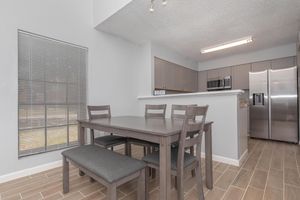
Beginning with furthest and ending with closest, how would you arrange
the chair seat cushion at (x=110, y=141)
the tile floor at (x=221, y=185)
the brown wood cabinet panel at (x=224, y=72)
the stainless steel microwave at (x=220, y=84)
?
the brown wood cabinet panel at (x=224, y=72) → the stainless steel microwave at (x=220, y=84) → the chair seat cushion at (x=110, y=141) → the tile floor at (x=221, y=185)

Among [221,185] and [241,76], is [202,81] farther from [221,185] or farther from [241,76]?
[221,185]

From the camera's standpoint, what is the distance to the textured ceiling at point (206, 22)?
7.61ft

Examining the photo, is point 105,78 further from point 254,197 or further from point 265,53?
point 265,53

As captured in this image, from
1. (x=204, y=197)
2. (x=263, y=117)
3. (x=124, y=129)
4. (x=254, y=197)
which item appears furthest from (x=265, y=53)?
(x=124, y=129)

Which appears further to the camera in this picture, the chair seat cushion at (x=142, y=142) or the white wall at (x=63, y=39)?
the white wall at (x=63, y=39)

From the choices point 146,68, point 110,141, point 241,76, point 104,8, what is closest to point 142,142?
point 110,141

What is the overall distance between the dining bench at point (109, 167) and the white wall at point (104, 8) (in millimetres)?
2067

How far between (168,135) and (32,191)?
1.71 m

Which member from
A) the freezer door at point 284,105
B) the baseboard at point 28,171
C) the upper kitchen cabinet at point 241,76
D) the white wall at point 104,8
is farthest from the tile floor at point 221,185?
the upper kitchen cabinet at point 241,76

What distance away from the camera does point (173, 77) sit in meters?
4.40

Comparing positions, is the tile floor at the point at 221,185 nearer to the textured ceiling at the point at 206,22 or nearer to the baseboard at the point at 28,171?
the baseboard at the point at 28,171

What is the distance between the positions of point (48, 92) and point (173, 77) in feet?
9.91

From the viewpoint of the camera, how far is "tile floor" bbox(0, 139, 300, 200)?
1639 millimetres

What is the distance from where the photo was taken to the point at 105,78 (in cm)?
311
